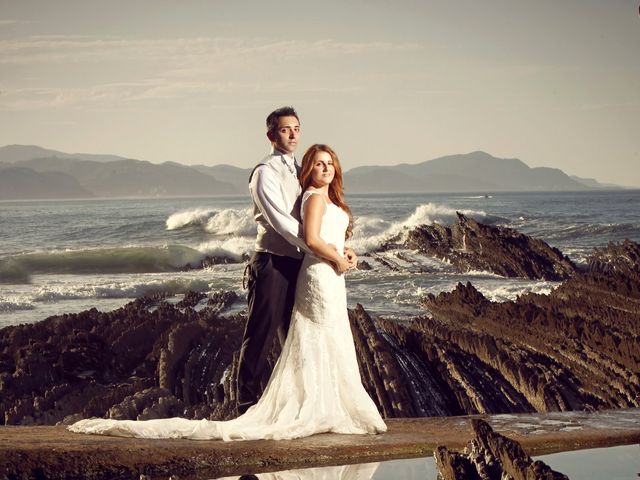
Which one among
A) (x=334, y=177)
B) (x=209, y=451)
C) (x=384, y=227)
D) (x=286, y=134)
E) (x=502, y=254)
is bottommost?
(x=209, y=451)

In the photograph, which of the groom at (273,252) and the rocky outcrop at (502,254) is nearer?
the groom at (273,252)

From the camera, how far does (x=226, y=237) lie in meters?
38.1

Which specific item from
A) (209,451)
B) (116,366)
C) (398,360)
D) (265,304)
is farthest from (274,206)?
(116,366)

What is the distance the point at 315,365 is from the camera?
196 inches

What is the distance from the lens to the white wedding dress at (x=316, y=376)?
489 centimetres

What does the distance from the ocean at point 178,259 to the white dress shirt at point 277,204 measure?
30.2 feet

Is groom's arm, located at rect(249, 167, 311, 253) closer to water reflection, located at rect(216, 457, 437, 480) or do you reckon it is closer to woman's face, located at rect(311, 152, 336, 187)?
woman's face, located at rect(311, 152, 336, 187)

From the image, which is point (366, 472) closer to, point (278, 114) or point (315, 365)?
point (315, 365)

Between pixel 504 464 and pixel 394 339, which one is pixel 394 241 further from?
pixel 504 464

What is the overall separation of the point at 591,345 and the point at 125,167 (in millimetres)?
99876

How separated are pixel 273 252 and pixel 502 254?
14.1 metres

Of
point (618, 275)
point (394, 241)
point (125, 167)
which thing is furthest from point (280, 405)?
point (125, 167)

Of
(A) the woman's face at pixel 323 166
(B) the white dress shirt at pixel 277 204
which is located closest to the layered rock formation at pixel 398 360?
(B) the white dress shirt at pixel 277 204

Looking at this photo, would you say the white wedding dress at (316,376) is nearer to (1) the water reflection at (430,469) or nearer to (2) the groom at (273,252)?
(2) the groom at (273,252)
